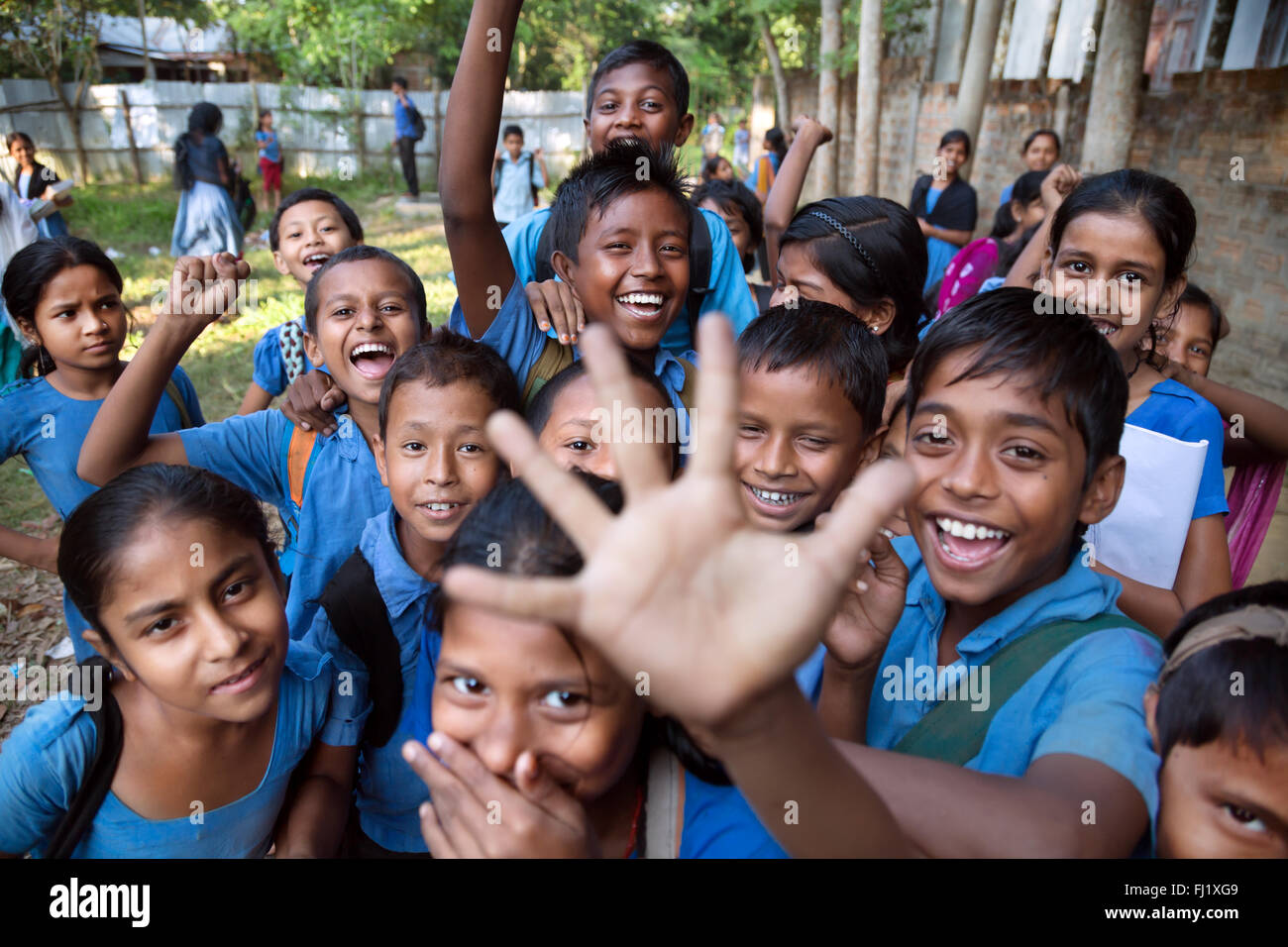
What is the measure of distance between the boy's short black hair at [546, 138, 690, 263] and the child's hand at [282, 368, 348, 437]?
762 mm

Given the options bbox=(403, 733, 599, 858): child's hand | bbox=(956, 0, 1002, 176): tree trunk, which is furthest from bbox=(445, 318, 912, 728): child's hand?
bbox=(956, 0, 1002, 176): tree trunk

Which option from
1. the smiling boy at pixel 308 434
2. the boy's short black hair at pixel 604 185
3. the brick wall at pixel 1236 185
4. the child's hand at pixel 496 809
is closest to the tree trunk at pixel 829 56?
the brick wall at pixel 1236 185

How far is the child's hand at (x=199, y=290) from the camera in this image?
190 cm

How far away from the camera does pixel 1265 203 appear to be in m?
5.23

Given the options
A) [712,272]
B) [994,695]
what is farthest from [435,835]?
[712,272]

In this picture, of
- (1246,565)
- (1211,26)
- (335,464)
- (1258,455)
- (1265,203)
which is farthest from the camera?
(1211,26)

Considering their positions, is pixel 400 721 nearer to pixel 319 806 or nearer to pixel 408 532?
pixel 319 806

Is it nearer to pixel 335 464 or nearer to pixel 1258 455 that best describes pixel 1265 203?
pixel 1258 455

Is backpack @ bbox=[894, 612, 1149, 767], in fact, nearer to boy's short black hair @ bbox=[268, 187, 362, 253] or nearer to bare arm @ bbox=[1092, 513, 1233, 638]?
bare arm @ bbox=[1092, 513, 1233, 638]

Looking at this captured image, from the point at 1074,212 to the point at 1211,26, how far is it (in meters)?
6.37

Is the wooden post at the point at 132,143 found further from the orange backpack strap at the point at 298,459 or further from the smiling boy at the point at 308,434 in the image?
the orange backpack strap at the point at 298,459

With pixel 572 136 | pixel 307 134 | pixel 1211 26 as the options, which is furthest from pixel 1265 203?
pixel 307 134
